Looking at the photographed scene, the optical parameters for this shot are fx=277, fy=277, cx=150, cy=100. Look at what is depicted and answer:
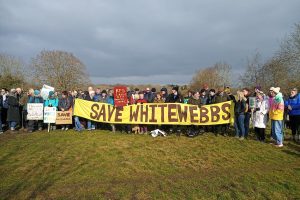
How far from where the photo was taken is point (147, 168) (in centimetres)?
808

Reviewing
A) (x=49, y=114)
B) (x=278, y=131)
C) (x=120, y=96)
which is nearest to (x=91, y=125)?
(x=49, y=114)

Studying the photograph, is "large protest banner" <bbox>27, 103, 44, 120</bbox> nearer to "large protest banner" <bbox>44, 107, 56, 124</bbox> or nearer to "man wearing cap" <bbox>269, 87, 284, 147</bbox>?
"large protest banner" <bbox>44, 107, 56, 124</bbox>

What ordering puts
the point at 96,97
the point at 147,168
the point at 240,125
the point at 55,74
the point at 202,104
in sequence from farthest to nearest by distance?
the point at 55,74
the point at 96,97
the point at 202,104
the point at 240,125
the point at 147,168

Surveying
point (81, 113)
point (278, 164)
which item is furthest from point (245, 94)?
point (81, 113)

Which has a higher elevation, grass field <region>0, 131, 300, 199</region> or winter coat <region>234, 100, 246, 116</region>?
winter coat <region>234, 100, 246, 116</region>

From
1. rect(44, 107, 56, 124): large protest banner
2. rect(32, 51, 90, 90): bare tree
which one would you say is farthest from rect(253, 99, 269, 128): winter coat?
rect(32, 51, 90, 90): bare tree

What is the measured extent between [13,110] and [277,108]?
12.5m

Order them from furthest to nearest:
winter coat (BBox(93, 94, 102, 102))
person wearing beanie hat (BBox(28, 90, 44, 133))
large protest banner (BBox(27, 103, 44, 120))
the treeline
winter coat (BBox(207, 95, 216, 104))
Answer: the treeline, winter coat (BBox(93, 94, 102, 102)), person wearing beanie hat (BBox(28, 90, 44, 133)), large protest banner (BBox(27, 103, 44, 120)), winter coat (BBox(207, 95, 216, 104))

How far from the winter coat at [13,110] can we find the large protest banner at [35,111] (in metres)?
0.66

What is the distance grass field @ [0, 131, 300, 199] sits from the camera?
6320 millimetres

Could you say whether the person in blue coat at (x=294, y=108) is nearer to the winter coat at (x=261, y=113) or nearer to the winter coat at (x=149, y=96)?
the winter coat at (x=261, y=113)

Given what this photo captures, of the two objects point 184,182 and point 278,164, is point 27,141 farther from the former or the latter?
point 278,164

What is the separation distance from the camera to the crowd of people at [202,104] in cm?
1128

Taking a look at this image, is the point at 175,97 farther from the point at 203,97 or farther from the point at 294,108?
the point at 294,108
